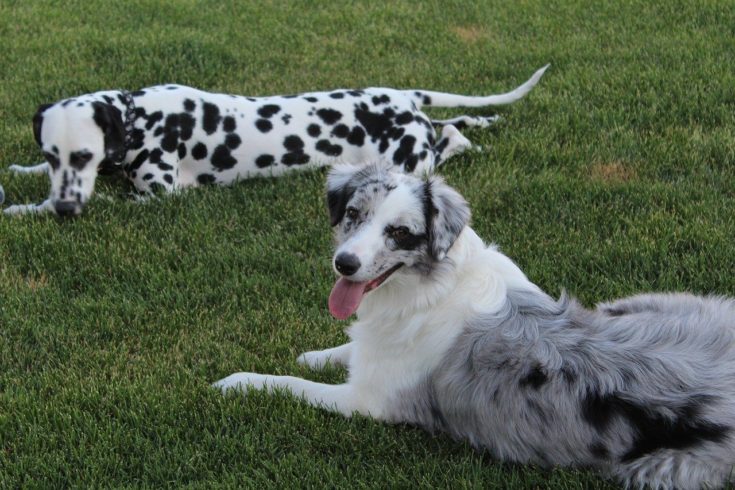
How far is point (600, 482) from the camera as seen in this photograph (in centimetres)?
363

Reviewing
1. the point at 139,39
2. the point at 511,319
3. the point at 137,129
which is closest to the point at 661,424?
the point at 511,319

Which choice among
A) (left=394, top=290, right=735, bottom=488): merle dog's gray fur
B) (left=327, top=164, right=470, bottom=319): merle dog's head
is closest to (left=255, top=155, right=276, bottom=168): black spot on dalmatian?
(left=327, top=164, right=470, bottom=319): merle dog's head

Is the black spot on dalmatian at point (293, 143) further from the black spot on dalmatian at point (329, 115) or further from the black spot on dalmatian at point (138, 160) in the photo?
the black spot on dalmatian at point (138, 160)

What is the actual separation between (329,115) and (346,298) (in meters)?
3.33

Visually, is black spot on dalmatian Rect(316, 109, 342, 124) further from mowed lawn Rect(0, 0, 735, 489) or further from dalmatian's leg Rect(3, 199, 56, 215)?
dalmatian's leg Rect(3, 199, 56, 215)

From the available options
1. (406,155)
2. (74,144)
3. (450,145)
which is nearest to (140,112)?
(74,144)

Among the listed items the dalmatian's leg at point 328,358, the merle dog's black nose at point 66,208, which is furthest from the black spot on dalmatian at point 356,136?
the dalmatian's leg at point 328,358

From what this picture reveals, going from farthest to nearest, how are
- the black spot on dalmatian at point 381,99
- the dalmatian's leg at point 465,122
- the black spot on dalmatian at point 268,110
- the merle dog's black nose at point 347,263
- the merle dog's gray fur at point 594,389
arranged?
the dalmatian's leg at point 465,122 < the black spot on dalmatian at point 381,99 < the black spot on dalmatian at point 268,110 < the merle dog's black nose at point 347,263 < the merle dog's gray fur at point 594,389

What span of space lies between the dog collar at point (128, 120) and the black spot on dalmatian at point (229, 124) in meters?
0.71

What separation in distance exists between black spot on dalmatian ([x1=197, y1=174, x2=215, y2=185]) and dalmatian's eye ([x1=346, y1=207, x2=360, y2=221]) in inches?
117

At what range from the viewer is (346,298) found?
157 inches

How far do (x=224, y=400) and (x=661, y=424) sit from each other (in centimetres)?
207

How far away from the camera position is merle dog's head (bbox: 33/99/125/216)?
20.3ft

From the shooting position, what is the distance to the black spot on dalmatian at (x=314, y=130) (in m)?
6.96
